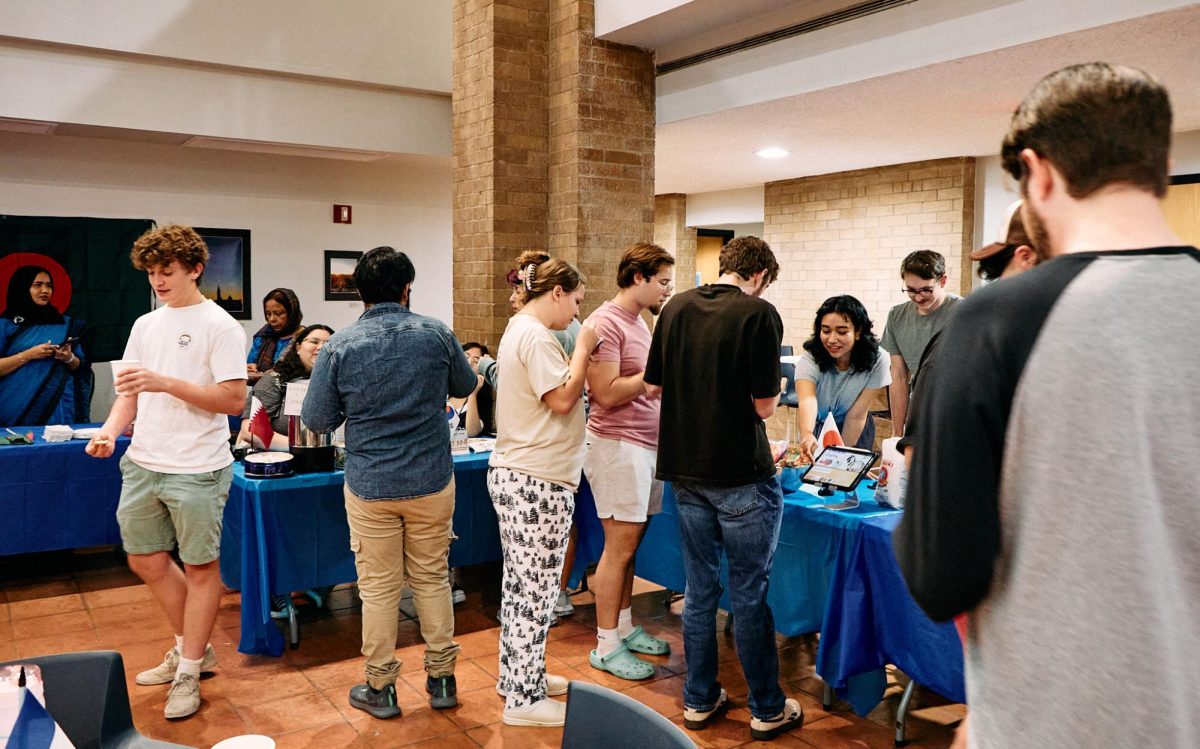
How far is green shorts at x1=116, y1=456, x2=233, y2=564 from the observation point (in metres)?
3.12

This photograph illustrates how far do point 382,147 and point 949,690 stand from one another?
5.73 meters

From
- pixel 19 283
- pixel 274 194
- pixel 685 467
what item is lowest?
pixel 685 467

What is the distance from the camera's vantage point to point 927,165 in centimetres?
854

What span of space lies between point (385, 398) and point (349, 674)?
4.37 feet

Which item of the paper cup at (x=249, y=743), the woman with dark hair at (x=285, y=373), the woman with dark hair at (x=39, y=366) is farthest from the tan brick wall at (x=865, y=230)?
the paper cup at (x=249, y=743)

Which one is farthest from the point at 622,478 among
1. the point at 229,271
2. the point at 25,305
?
the point at 229,271

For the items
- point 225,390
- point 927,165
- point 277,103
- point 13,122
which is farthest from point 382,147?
point 927,165

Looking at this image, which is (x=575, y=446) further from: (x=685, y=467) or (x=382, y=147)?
(x=382, y=147)

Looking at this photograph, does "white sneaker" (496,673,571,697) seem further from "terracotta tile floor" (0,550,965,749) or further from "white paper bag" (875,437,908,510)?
"white paper bag" (875,437,908,510)

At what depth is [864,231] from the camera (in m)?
9.18

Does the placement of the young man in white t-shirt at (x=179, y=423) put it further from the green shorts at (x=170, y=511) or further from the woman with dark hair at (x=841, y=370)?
the woman with dark hair at (x=841, y=370)

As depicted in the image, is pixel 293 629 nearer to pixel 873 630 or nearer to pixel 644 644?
pixel 644 644

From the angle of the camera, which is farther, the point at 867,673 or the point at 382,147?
the point at 382,147

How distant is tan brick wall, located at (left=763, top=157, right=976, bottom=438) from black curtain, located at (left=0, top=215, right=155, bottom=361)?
5.83m
